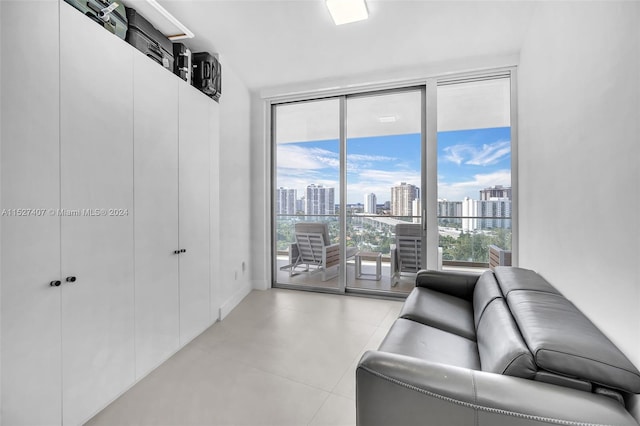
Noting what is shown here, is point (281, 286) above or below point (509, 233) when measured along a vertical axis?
below

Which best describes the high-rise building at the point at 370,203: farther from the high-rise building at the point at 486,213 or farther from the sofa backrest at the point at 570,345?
the sofa backrest at the point at 570,345

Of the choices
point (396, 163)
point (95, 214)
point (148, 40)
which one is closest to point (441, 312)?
point (396, 163)

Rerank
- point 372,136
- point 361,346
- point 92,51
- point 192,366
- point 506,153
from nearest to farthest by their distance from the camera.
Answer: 1. point 92,51
2. point 192,366
3. point 361,346
4. point 506,153
5. point 372,136

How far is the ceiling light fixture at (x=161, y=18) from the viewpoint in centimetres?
207

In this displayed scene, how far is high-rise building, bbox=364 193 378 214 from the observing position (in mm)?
3852

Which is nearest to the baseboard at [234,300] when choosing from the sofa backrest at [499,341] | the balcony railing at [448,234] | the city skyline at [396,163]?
the balcony railing at [448,234]

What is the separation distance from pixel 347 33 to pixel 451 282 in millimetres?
2420

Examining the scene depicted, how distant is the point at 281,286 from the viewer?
424cm

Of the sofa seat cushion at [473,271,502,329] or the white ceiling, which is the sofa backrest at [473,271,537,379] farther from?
the white ceiling

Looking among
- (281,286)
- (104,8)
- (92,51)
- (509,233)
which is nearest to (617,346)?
(509,233)

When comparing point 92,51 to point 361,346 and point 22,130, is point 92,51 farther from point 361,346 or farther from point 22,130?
point 361,346

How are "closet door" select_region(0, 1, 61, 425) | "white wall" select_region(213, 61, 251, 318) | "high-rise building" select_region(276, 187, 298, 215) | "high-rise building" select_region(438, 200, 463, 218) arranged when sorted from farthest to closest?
"high-rise building" select_region(276, 187, 298, 215) < "high-rise building" select_region(438, 200, 463, 218) < "white wall" select_region(213, 61, 251, 318) < "closet door" select_region(0, 1, 61, 425)

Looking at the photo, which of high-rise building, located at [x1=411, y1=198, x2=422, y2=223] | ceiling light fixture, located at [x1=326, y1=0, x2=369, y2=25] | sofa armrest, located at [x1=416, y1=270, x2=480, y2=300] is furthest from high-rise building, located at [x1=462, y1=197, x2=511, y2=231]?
ceiling light fixture, located at [x1=326, y1=0, x2=369, y2=25]

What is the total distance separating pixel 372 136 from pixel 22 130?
3.25 meters
